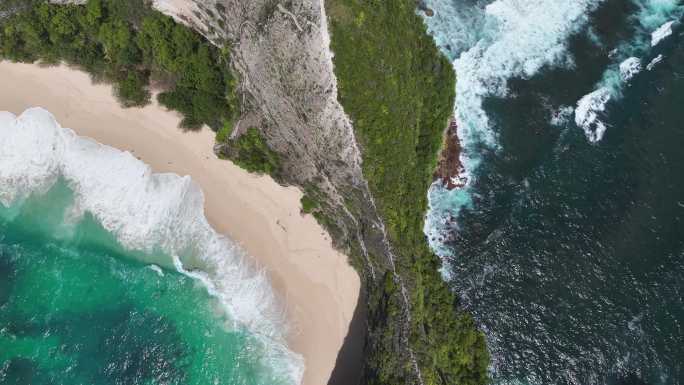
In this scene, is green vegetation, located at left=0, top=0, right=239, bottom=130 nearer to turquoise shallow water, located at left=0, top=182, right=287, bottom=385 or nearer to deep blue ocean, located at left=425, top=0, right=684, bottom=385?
turquoise shallow water, located at left=0, top=182, right=287, bottom=385

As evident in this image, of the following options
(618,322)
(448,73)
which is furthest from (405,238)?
(618,322)

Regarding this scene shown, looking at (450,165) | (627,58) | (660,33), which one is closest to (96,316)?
(450,165)

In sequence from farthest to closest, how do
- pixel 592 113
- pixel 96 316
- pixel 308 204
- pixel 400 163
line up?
pixel 592 113 → pixel 308 204 → pixel 96 316 → pixel 400 163

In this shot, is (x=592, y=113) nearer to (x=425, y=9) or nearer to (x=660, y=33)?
(x=660, y=33)

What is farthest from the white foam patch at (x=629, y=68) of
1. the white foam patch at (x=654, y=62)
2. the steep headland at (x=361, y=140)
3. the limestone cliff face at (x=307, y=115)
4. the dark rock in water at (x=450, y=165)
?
the limestone cliff face at (x=307, y=115)

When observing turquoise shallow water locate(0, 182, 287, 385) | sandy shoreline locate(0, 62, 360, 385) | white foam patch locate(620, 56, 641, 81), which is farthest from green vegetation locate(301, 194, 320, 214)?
white foam patch locate(620, 56, 641, 81)

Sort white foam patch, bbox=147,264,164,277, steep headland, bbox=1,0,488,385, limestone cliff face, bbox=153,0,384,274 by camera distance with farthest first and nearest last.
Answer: white foam patch, bbox=147,264,164,277 → steep headland, bbox=1,0,488,385 → limestone cliff face, bbox=153,0,384,274
